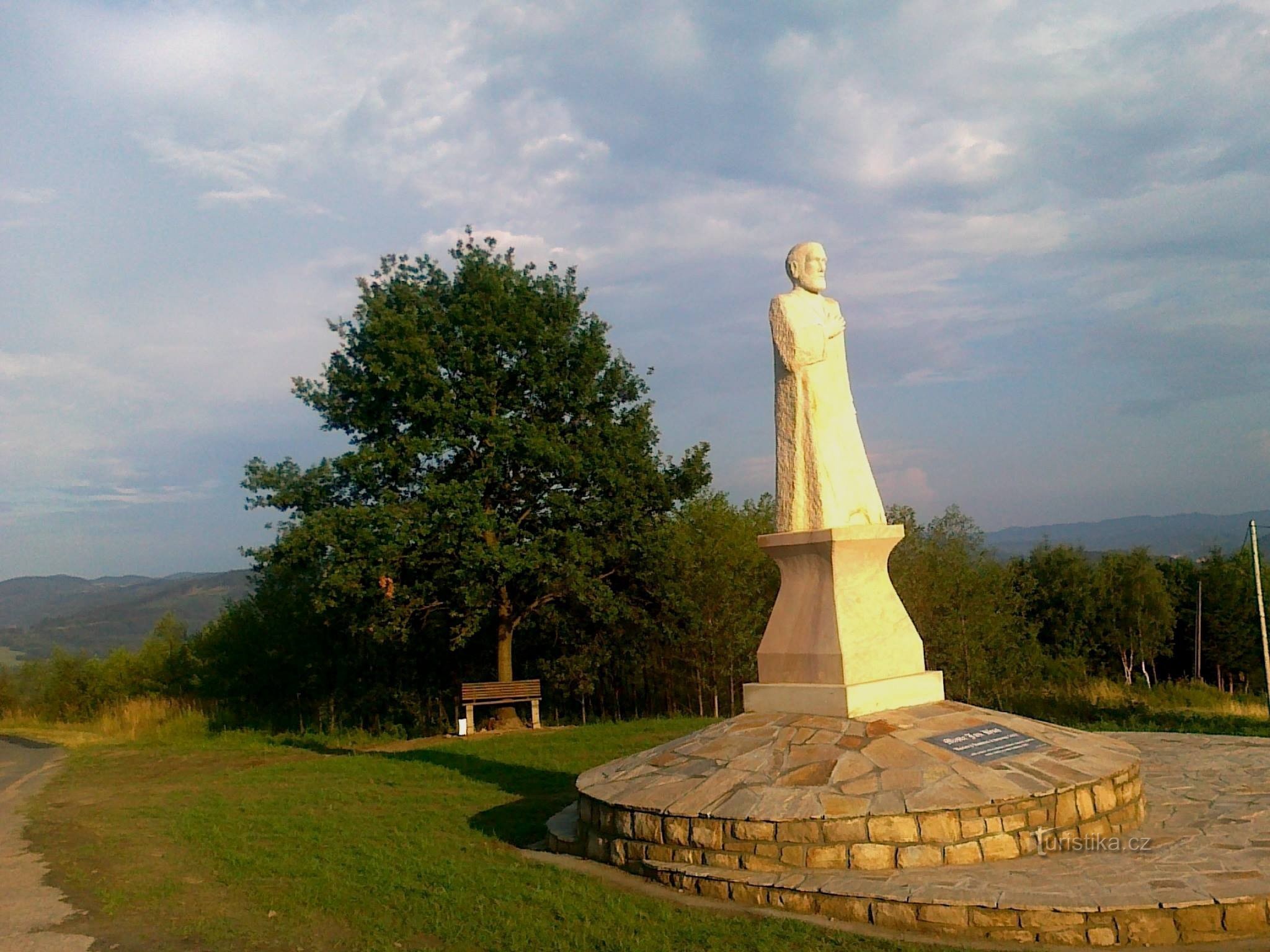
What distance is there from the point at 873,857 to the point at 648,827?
57.0 inches

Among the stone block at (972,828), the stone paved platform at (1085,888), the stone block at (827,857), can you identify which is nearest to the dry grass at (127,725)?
the stone block at (827,857)

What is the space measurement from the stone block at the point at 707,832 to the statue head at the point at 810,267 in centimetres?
448

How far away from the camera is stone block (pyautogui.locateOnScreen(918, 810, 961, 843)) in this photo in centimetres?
573

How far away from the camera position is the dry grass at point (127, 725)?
20062mm

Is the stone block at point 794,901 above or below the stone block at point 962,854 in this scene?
below

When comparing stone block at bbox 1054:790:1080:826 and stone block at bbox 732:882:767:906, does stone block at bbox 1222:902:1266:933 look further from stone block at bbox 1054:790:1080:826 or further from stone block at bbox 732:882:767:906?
stone block at bbox 732:882:767:906

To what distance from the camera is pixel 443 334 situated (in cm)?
1775

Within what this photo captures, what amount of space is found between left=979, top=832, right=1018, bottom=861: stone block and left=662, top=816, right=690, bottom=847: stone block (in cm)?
176

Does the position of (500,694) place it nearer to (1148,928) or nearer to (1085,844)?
(1085,844)

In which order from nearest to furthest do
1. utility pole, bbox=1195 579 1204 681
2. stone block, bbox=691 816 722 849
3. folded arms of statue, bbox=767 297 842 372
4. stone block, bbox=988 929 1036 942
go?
stone block, bbox=988 929 1036 942
stone block, bbox=691 816 722 849
folded arms of statue, bbox=767 297 842 372
utility pole, bbox=1195 579 1204 681

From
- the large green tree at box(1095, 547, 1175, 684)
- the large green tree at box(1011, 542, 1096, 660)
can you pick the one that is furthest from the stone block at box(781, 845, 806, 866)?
the large green tree at box(1095, 547, 1175, 684)

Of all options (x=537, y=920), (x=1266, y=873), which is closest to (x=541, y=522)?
(x=537, y=920)

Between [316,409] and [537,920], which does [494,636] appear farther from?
[537,920]

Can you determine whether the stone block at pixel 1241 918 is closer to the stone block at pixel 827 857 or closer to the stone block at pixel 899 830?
the stone block at pixel 899 830
